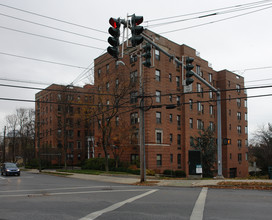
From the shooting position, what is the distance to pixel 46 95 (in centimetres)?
6381

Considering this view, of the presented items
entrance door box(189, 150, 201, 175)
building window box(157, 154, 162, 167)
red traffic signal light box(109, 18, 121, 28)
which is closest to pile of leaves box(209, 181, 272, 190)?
entrance door box(189, 150, 201, 175)

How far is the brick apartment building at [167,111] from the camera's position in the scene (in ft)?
111

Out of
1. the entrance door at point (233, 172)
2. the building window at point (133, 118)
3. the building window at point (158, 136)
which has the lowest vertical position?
the entrance door at point (233, 172)

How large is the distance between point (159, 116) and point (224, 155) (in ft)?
55.1

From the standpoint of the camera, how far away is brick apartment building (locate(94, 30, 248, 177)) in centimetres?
3378

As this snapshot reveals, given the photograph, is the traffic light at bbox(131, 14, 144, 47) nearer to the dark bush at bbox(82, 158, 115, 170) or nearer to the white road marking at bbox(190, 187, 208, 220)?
the white road marking at bbox(190, 187, 208, 220)

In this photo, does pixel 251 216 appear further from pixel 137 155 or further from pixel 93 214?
pixel 137 155

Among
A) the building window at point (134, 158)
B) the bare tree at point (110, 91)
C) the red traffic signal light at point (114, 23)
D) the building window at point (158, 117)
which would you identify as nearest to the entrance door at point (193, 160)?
the bare tree at point (110, 91)

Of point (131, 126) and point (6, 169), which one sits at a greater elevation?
point (131, 126)

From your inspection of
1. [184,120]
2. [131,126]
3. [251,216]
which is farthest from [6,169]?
[251,216]

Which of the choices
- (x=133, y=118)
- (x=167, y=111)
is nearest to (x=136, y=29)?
(x=133, y=118)

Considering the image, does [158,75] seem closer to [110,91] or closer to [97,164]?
[110,91]

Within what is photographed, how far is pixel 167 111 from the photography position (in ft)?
123

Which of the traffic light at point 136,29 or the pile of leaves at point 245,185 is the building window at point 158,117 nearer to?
the pile of leaves at point 245,185
